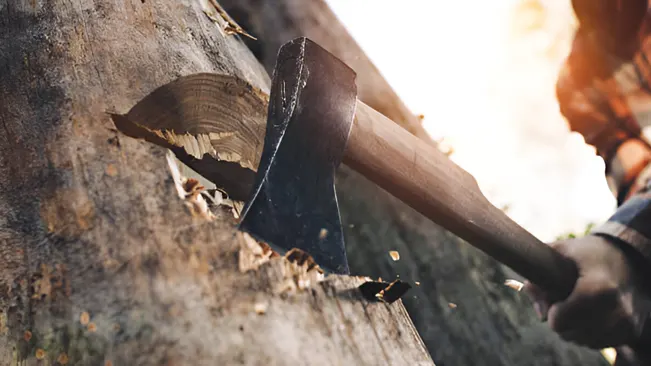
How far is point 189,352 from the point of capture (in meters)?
0.62

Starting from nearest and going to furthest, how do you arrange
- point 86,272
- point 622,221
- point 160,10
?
point 86,272, point 160,10, point 622,221

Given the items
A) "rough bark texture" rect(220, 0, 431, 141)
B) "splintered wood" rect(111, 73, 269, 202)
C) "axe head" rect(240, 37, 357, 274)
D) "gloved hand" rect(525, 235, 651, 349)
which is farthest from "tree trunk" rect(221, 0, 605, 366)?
"axe head" rect(240, 37, 357, 274)

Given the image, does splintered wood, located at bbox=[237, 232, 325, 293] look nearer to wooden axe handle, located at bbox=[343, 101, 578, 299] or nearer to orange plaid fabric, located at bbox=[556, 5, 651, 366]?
wooden axe handle, located at bbox=[343, 101, 578, 299]

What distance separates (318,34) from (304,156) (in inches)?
56.5

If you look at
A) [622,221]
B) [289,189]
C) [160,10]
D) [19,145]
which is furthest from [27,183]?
[622,221]

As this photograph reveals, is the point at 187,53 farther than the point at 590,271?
No

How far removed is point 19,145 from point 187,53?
446 millimetres

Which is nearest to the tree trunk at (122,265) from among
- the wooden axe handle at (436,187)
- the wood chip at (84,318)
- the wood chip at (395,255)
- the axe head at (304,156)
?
the wood chip at (84,318)

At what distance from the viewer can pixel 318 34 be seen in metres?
2.26

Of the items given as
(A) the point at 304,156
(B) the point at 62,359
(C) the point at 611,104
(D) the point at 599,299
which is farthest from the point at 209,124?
(C) the point at 611,104

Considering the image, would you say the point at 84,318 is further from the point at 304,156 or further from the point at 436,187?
the point at 436,187

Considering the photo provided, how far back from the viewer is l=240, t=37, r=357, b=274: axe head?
896 mm

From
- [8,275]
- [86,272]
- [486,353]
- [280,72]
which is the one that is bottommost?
[486,353]

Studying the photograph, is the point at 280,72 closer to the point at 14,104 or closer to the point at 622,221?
the point at 14,104
